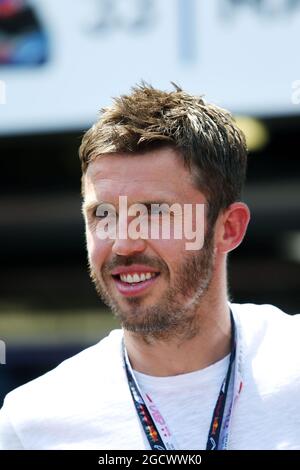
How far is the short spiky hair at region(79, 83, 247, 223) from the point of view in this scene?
1840mm

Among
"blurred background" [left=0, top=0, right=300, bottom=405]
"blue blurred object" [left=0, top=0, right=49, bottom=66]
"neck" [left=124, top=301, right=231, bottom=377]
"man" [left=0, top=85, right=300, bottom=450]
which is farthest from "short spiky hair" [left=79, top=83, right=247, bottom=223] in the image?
"blue blurred object" [left=0, top=0, right=49, bottom=66]

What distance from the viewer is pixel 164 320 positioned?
1.79 meters

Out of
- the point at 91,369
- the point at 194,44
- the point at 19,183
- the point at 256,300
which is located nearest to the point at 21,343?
the point at 19,183

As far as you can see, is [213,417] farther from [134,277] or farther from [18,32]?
[18,32]

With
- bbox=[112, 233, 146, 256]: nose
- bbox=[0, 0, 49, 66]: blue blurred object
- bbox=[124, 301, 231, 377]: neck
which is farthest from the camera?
bbox=[0, 0, 49, 66]: blue blurred object

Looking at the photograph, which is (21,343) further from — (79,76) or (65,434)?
(65,434)

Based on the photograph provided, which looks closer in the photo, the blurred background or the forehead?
the forehead

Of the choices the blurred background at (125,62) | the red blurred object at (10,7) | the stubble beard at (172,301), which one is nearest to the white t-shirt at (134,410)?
the stubble beard at (172,301)

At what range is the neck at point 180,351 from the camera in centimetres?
186

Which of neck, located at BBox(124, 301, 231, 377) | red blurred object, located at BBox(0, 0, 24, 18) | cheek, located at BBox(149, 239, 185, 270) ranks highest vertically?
red blurred object, located at BBox(0, 0, 24, 18)

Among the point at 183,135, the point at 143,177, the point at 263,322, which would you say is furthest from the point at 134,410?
the point at 183,135

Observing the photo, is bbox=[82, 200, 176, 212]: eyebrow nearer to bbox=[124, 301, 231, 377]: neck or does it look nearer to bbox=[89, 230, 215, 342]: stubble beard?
bbox=[89, 230, 215, 342]: stubble beard

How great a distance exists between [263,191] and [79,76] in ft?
8.93

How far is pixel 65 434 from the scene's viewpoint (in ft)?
5.92
